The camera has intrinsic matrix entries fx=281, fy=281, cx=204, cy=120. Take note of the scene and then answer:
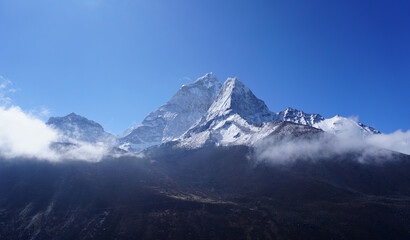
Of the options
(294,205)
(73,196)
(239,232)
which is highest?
(73,196)

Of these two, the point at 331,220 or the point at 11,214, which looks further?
the point at 11,214

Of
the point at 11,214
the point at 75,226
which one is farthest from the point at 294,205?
the point at 11,214

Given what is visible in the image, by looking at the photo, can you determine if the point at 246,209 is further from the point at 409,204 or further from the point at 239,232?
the point at 409,204

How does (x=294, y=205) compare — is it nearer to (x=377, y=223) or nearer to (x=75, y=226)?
(x=377, y=223)

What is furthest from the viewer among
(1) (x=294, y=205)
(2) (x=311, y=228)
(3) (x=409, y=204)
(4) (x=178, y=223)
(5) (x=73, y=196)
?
(5) (x=73, y=196)

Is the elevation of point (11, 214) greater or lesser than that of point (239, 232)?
greater

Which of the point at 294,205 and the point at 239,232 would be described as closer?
the point at 239,232

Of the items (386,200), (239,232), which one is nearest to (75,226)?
(239,232)

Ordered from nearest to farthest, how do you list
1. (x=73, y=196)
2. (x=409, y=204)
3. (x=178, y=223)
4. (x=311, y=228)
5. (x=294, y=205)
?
(x=311, y=228) → (x=178, y=223) → (x=409, y=204) → (x=294, y=205) → (x=73, y=196)

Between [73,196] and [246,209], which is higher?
[73,196]
